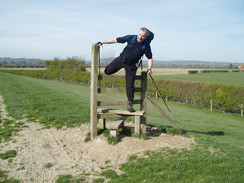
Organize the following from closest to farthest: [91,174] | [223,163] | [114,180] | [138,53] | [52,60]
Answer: [114,180]
[91,174]
[223,163]
[138,53]
[52,60]

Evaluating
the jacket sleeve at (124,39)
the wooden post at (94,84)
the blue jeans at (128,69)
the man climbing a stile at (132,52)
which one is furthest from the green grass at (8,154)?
the jacket sleeve at (124,39)

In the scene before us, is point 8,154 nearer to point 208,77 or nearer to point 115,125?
point 115,125

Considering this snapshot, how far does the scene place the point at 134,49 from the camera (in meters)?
6.71

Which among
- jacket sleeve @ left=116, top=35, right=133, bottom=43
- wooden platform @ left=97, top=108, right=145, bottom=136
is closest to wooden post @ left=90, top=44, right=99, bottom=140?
wooden platform @ left=97, top=108, right=145, bottom=136

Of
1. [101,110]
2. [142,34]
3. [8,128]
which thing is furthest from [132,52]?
[8,128]

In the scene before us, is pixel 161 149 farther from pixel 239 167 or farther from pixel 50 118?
pixel 50 118

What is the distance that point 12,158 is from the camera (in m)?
6.30

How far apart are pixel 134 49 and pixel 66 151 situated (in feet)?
11.3

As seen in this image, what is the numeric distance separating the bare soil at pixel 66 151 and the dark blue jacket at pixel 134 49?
2.43 metres

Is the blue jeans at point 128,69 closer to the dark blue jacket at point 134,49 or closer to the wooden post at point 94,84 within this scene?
the dark blue jacket at point 134,49

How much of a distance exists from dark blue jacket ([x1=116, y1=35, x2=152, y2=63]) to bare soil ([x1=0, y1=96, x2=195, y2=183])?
7.99ft

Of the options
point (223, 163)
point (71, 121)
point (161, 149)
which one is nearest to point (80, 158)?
point (161, 149)

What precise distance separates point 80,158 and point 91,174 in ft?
3.46

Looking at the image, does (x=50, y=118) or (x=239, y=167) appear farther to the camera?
(x=50, y=118)
